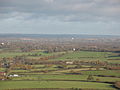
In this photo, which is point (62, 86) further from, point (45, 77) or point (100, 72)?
point (100, 72)

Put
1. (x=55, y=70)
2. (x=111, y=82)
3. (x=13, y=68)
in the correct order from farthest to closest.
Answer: (x=13, y=68), (x=55, y=70), (x=111, y=82)

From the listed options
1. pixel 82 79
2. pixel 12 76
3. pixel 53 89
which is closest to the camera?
pixel 53 89

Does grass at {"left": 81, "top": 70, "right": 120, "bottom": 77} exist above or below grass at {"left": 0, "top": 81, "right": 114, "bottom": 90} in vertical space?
above

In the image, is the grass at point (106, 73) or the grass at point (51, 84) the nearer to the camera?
the grass at point (51, 84)

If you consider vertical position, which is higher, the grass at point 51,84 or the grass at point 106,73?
the grass at point 106,73

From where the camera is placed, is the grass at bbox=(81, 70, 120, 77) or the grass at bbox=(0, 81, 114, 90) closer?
the grass at bbox=(0, 81, 114, 90)

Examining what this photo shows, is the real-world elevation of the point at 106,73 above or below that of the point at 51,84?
above

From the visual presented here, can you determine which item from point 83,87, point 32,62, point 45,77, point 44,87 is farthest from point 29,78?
point 32,62

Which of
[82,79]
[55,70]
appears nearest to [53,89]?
[82,79]

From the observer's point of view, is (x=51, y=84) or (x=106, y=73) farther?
(x=106, y=73)

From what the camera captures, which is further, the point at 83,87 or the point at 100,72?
the point at 100,72
